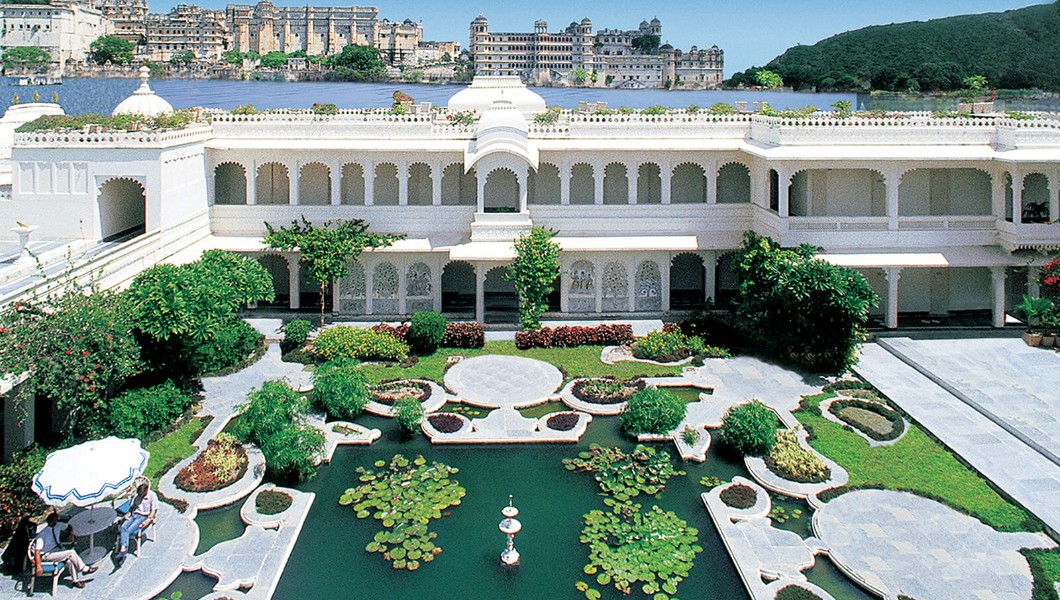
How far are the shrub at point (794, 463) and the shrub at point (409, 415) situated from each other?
6.60m

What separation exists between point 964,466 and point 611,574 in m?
7.50

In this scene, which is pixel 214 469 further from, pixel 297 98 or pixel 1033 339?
pixel 297 98

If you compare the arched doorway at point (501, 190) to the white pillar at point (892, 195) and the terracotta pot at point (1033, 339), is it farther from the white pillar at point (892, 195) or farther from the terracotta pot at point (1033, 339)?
the terracotta pot at point (1033, 339)

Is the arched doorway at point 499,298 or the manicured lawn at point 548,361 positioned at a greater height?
the arched doorway at point 499,298

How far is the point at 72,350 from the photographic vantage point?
1456 cm

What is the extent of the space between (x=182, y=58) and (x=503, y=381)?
485 ft

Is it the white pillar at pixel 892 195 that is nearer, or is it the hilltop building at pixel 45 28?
the white pillar at pixel 892 195

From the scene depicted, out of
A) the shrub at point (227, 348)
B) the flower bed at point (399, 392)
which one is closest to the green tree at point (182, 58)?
the shrub at point (227, 348)

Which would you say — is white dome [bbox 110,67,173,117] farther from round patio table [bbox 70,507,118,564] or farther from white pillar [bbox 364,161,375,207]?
round patio table [bbox 70,507,118,564]

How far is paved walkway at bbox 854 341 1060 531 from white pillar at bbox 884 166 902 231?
147 inches

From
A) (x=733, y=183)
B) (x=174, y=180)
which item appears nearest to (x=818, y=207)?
(x=733, y=183)

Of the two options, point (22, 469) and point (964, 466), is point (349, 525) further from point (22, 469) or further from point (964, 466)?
point (964, 466)

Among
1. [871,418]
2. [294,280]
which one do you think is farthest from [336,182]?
[871,418]

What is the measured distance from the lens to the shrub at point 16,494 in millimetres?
13062
